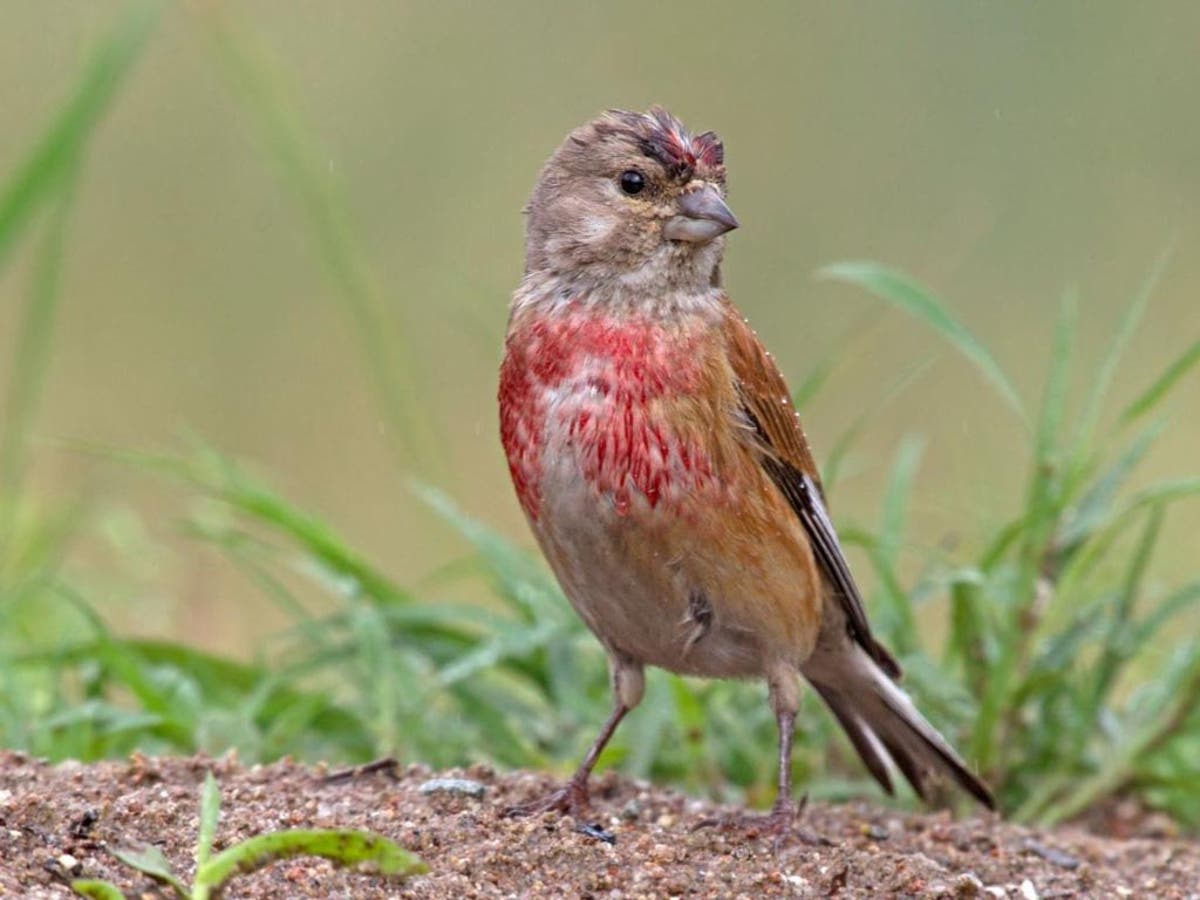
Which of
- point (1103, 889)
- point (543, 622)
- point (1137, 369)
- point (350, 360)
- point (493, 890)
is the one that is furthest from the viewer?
point (350, 360)

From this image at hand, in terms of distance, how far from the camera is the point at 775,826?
4602mm

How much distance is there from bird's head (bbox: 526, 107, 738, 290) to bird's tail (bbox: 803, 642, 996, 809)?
0.98 m

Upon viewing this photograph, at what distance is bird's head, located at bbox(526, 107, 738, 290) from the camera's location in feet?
15.6

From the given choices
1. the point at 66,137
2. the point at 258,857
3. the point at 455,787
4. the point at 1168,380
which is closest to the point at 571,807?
the point at 455,787

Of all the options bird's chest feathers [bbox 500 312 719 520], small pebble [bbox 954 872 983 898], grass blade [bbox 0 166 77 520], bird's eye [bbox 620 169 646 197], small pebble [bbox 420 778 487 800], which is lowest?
small pebble [bbox 954 872 983 898]

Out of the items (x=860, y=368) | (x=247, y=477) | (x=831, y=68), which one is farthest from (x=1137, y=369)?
(x=247, y=477)

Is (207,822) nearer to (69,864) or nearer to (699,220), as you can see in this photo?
(69,864)

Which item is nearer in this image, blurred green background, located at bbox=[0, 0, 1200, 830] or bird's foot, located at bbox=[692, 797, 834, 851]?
bird's foot, located at bbox=[692, 797, 834, 851]

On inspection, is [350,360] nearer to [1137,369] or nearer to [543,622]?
[1137,369]

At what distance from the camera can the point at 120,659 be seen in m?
5.16

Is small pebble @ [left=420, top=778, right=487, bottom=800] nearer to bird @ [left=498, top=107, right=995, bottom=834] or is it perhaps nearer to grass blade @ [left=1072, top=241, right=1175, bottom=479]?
bird @ [left=498, top=107, right=995, bottom=834]

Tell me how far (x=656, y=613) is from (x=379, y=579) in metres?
1.15

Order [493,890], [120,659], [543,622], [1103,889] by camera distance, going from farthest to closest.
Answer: [543,622]
[120,659]
[1103,889]
[493,890]

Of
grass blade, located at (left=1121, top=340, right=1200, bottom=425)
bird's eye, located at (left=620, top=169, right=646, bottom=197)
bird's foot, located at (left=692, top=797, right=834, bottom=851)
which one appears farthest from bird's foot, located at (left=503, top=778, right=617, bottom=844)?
grass blade, located at (left=1121, top=340, right=1200, bottom=425)
